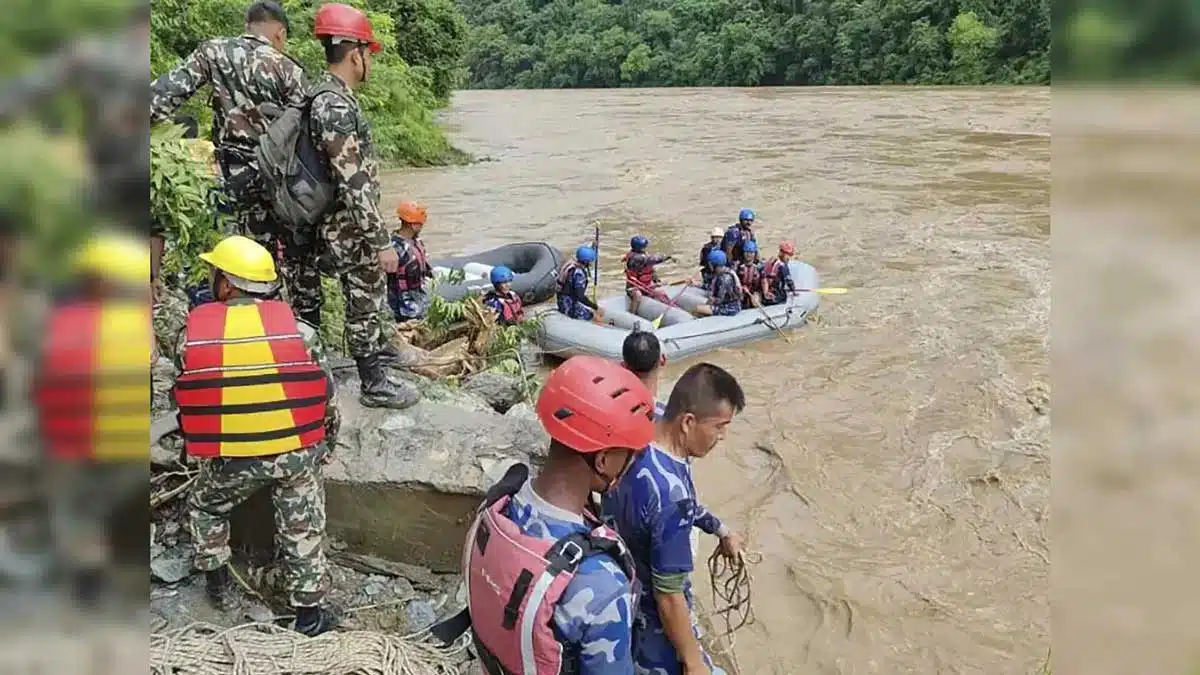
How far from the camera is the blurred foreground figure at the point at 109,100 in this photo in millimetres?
516

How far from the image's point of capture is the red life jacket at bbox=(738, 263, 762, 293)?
28.4ft

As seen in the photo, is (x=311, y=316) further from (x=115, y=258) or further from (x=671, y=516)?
(x=115, y=258)

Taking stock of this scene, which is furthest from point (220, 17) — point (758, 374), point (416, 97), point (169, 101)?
point (416, 97)

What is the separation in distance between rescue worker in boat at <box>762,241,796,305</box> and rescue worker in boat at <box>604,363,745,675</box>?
6.24 meters

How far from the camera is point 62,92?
1.72 feet

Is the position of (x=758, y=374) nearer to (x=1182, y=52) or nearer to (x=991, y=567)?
(x=991, y=567)

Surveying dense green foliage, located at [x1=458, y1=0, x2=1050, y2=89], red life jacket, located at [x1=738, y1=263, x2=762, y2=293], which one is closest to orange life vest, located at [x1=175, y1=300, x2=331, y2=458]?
red life jacket, located at [x1=738, y1=263, x2=762, y2=293]

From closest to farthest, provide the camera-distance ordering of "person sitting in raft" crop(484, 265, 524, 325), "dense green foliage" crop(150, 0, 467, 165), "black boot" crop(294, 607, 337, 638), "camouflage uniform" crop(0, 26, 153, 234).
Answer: "camouflage uniform" crop(0, 26, 153, 234) < "black boot" crop(294, 607, 337, 638) < "person sitting in raft" crop(484, 265, 524, 325) < "dense green foliage" crop(150, 0, 467, 165)

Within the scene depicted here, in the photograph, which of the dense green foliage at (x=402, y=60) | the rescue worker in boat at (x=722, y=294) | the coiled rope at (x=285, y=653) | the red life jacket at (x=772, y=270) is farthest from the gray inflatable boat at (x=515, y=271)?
the coiled rope at (x=285, y=653)

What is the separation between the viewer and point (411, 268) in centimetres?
729


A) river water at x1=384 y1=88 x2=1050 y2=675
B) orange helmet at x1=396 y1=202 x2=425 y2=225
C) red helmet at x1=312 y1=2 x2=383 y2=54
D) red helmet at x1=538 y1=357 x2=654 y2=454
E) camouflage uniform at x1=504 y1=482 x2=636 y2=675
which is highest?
red helmet at x1=312 y1=2 x2=383 y2=54

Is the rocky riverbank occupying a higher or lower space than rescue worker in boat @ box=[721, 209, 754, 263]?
lower

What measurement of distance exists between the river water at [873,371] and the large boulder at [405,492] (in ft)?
4.40

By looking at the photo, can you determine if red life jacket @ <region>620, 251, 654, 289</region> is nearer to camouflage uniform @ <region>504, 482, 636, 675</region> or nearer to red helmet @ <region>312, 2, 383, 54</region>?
red helmet @ <region>312, 2, 383, 54</region>
